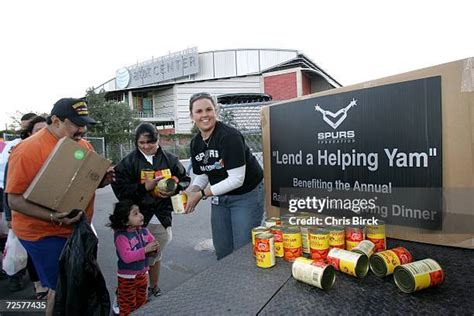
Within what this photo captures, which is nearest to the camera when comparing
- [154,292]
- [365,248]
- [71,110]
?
[365,248]

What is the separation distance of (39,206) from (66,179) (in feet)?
0.78

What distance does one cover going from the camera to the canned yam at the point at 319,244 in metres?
1.49

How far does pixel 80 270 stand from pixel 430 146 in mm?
2095

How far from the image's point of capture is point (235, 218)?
7.65 feet

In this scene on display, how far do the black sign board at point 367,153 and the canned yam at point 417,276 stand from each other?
502 millimetres

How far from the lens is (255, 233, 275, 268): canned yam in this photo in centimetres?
150

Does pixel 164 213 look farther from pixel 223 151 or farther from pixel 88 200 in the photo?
pixel 223 151

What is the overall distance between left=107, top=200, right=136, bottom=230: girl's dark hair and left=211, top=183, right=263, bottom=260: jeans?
2.49 ft

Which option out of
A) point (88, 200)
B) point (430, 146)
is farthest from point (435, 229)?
point (88, 200)

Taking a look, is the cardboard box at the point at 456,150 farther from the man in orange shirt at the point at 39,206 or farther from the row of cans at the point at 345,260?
the man in orange shirt at the point at 39,206

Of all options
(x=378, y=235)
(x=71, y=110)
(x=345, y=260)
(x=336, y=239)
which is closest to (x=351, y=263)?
(x=345, y=260)

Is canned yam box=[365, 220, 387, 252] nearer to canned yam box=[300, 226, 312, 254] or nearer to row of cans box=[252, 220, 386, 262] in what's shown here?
row of cans box=[252, 220, 386, 262]

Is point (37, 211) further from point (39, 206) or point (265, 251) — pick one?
point (265, 251)

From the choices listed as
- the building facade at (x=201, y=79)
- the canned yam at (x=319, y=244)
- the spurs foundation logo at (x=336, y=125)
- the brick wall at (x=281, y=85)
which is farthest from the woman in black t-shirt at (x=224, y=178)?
the building facade at (x=201, y=79)
